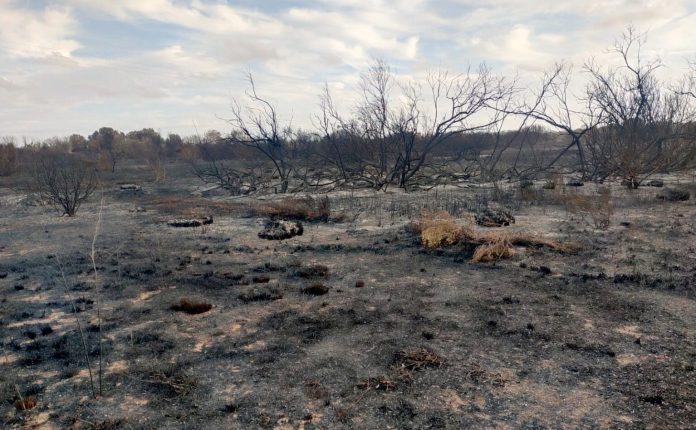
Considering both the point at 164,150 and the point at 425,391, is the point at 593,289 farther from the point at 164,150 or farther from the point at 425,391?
the point at 164,150

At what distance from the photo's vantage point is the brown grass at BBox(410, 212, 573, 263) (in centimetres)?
955

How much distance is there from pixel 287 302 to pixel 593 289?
16.7 feet

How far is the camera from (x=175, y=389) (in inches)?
189

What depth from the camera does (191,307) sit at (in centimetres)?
712

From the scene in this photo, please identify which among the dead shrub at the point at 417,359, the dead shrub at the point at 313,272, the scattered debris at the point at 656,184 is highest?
the scattered debris at the point at 656,184

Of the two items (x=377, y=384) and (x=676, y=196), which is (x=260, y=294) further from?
(x=676, y=196)

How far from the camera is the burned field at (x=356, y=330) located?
4.42 m

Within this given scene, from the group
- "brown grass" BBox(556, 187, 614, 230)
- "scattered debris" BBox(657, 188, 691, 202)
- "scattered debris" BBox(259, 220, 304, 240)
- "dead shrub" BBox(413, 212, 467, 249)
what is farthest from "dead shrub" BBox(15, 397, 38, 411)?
"scattered debris" BBox(657, 188, 691, 202)

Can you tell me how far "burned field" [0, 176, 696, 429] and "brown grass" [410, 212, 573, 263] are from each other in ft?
0.30

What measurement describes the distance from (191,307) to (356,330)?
2.67m

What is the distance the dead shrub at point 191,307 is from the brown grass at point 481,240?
5.32 meters

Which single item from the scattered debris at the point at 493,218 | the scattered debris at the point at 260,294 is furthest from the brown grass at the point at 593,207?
the scattered debris at the point at 260,294

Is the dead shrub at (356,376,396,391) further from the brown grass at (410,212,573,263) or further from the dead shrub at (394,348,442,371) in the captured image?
the brown grass at (410,212,573,263)

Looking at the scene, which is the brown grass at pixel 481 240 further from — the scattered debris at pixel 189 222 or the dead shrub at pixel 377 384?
the scattered debris at pixel 189 222
